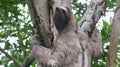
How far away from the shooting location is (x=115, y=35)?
3.31 metres

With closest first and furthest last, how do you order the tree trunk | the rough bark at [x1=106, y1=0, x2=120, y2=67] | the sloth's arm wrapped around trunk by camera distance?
the tree trunk, the rough bark at [x1=106, y1=0, x2=120, y2=67], the sloth's arm wrapped around trunk

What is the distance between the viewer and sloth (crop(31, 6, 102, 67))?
3.84 meters

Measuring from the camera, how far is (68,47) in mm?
4152

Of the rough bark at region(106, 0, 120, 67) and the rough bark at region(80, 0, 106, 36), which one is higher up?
the rough bark at region(80, 0, 106, 36)

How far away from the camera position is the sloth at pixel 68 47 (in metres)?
3.84

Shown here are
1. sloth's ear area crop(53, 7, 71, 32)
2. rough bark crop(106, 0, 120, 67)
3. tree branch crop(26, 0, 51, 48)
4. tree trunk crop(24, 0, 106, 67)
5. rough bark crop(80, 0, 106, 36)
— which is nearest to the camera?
tree branch crop(26, 0, 51, 48)

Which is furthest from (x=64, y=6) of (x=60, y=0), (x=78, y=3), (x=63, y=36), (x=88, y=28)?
(x=78, y=3)

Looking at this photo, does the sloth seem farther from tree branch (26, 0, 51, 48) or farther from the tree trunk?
tree branch (26, 0, 51, 48)

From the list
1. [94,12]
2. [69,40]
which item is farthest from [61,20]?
[94,12]

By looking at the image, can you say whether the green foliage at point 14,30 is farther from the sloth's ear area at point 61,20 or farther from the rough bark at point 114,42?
the rough bark at point 114,42

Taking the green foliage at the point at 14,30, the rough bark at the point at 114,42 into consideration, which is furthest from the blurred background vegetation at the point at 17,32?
the rough bark at the point at 114,42

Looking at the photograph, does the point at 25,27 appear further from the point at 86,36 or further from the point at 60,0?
the point at 60,0

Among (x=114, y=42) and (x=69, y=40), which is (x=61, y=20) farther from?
(x=114, y=42)

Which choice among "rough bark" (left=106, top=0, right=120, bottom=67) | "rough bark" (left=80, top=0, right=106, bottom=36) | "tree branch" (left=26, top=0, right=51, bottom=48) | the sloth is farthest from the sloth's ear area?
"tree branch" (left=26, top=0, right=51, bottom=48)
